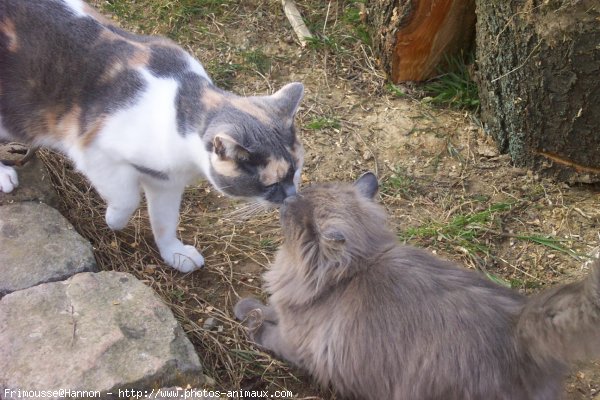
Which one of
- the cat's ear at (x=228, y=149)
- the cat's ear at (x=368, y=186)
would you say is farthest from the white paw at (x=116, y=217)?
the cat's ear at (x=368, y=186)

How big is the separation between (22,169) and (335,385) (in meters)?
1.82

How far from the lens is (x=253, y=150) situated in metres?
2.53

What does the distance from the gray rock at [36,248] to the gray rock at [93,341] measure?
0.11 meters

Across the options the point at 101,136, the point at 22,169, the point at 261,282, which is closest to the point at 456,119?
the point at 261,282

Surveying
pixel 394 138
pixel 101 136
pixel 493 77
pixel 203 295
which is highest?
pixel 493 77

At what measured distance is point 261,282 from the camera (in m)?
3.23

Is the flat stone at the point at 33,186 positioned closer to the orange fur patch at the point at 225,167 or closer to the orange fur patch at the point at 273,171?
the orange fur patch at the point at 225,167

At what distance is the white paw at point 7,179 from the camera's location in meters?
3.02

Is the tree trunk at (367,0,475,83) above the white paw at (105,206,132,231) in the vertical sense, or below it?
above

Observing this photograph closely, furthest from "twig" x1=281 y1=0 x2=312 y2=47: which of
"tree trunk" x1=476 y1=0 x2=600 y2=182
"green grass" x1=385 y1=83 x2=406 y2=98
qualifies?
"tree trunk" x1=476 y1=0 x2=600 y2=182

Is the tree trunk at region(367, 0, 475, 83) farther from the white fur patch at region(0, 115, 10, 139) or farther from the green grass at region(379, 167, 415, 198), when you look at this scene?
the white fur patch at region(0, 115, 10, 139)

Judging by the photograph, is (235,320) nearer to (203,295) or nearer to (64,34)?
(203,295)

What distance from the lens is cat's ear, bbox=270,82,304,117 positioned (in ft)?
9.05

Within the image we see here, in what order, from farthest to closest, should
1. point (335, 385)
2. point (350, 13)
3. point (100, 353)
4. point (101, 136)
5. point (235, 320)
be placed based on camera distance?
point (350, 13) → point (235, 320) → point (101, 136) → point (335, 385) → point (100, 353)
